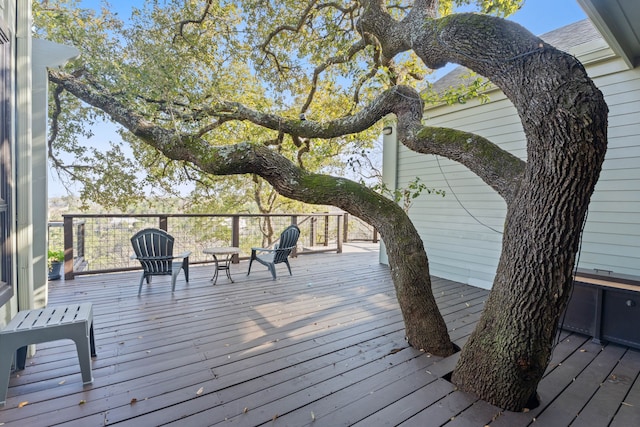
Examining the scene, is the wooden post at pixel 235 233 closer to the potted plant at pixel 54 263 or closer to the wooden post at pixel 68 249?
the wooden post at pixel 68 249

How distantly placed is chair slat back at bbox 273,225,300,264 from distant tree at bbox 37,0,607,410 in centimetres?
205

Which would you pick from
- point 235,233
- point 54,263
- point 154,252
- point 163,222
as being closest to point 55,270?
point 54,263

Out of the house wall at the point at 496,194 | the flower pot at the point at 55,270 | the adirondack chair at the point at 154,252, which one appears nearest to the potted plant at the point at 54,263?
the flower pot at the point at 55,270

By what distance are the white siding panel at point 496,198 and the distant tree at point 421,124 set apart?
1.60 meters

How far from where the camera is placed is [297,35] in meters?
5.05

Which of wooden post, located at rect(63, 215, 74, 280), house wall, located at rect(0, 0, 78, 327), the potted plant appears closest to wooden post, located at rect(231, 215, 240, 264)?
wooden post, located at rect(63, 215, 74, 280)

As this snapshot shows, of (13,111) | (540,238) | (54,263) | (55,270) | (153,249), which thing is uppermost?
(13,111)

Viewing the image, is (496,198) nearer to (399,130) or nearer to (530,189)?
(399,130)

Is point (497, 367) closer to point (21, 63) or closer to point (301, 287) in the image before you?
point (301, 287)

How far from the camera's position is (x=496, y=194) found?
15.1 feet

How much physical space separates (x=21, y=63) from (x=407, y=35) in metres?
2.94

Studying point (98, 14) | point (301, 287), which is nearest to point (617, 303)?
point (301, 287)

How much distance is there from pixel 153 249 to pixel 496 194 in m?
5.13

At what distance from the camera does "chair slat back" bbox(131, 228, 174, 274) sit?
4.22 metres
